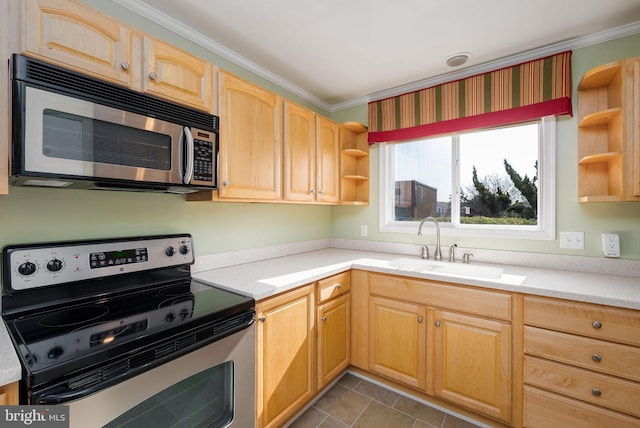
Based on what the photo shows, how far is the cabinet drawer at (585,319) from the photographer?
132 cm

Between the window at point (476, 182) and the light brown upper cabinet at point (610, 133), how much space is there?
180 millimetres

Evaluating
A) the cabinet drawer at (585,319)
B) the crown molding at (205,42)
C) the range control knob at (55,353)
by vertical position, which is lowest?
the cabinet drawer at (585,319)

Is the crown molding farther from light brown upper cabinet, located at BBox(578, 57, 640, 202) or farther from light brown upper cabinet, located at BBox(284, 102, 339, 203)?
light brown upper cabinet, located at BBox(578, 57, 640, 202)

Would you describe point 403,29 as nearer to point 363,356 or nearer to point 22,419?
point 363,356

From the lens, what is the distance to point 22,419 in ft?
2.56

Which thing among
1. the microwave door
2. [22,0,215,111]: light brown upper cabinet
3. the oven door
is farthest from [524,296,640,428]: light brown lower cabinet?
[22,0,215,111]: light brown upper cabinet

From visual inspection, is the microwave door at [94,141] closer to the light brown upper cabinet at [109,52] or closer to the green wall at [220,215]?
the light brown upper cabinet at [109,52]

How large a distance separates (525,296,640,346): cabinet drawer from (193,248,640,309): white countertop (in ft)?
0.15

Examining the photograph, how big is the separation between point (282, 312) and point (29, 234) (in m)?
1.21

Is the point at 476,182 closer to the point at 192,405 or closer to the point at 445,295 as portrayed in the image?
the point at 445,295

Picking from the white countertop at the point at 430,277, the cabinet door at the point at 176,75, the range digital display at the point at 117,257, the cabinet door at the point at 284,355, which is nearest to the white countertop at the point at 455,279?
the white countertop at the point at 430,277

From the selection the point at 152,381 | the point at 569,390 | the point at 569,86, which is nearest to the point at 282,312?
the point at 152,381

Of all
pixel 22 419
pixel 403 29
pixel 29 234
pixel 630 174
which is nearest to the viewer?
pixel 22 419

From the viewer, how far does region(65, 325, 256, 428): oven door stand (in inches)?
35.5
